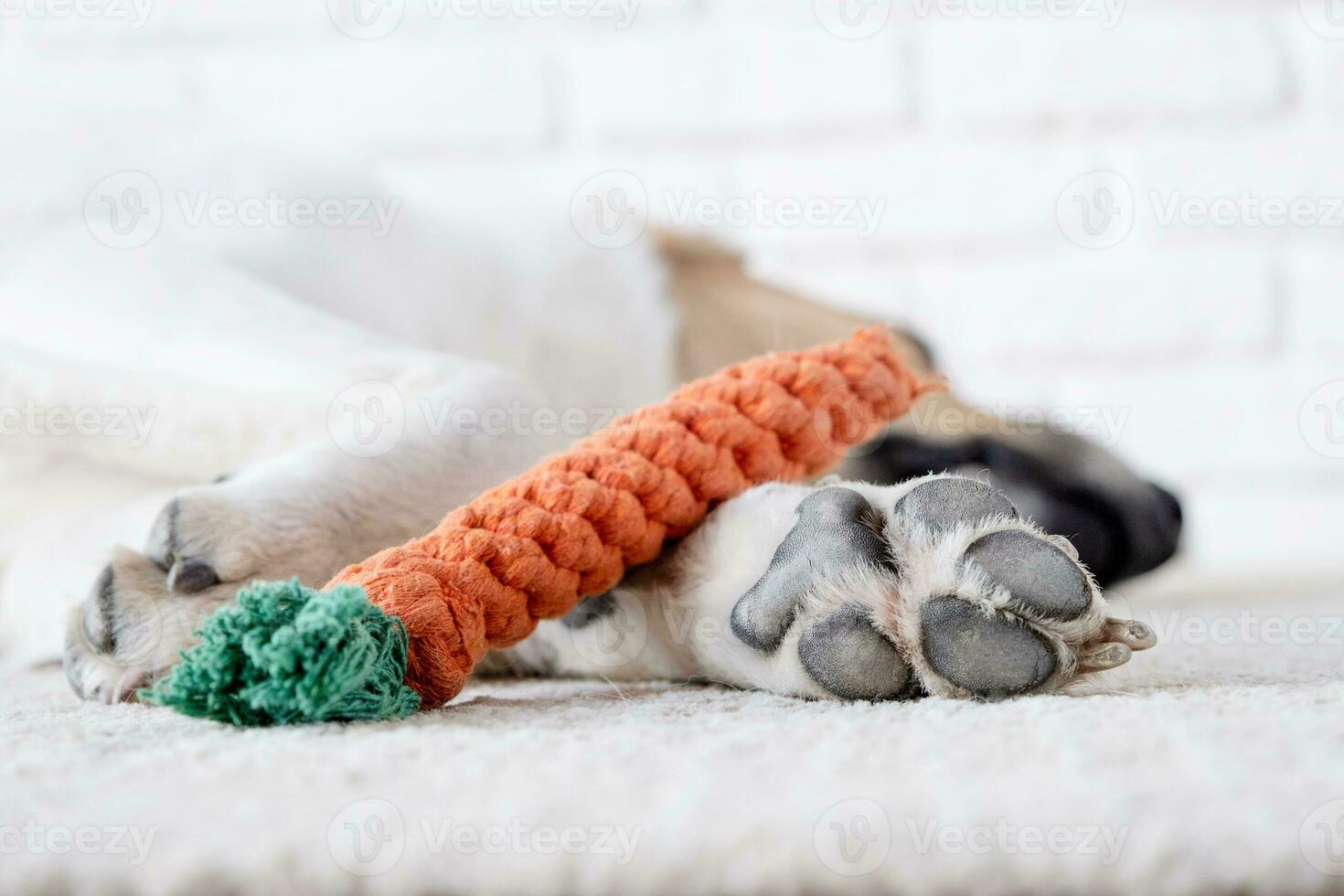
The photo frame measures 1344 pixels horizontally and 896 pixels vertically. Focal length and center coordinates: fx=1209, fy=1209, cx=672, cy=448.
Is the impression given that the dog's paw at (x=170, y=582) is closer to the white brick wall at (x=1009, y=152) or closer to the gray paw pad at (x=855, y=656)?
the gray paw pad at (x=855, y=656)

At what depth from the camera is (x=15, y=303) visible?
3.73 ft

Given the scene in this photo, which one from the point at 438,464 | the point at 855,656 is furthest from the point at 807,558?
the point at 438,464

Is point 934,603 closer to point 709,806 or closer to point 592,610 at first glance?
point 709,806

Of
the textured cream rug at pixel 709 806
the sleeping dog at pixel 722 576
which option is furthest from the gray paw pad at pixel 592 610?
the textured cream rug at pixel 709 806

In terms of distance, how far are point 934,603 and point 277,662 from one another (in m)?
0.30

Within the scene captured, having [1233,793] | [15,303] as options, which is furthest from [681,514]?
[15,303]

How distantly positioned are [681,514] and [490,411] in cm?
27

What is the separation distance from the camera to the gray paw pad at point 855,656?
587 mm

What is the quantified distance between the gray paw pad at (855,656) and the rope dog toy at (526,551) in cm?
16

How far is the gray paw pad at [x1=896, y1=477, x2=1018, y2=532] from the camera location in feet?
1.94

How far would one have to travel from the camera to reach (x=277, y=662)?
0.52 meters

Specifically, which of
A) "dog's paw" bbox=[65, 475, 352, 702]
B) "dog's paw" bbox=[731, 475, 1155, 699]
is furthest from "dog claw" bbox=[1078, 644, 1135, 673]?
"dog's paw" bbox=[65, 475, 352, 702]

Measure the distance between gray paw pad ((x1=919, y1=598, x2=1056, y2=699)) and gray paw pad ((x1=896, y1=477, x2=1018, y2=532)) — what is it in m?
0.05

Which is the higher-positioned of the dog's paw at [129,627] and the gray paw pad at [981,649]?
the gray paw pad at [981,649]
